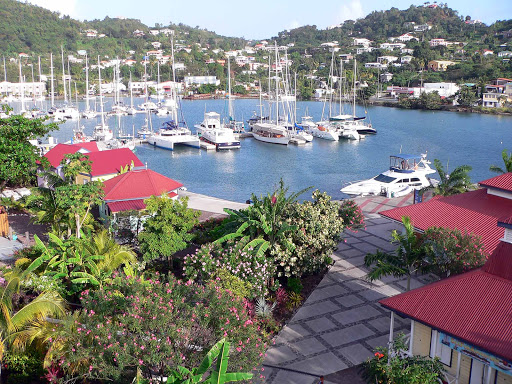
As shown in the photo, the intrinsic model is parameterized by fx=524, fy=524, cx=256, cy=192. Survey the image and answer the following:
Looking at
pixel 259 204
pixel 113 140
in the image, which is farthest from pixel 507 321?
pixel 113 140

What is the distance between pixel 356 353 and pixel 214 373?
6.47 meters

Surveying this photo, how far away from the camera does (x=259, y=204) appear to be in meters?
19.5

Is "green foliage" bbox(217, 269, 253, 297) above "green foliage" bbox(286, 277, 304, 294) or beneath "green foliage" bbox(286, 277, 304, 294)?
above

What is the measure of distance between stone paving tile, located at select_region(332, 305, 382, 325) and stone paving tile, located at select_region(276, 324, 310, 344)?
1.30m

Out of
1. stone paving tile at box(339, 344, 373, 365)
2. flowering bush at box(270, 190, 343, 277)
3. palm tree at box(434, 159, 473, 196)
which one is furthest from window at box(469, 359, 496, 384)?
palm tree at box(434, 159, 473, 196)

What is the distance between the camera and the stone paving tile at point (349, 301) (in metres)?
17.8

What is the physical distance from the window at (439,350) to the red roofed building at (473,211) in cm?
614

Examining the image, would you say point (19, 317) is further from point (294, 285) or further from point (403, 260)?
point (403, 260)

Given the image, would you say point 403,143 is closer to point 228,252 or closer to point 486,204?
point 486,204

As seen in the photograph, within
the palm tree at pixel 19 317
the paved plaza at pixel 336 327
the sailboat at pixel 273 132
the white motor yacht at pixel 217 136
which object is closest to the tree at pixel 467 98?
the sailboat at pixel 273 132

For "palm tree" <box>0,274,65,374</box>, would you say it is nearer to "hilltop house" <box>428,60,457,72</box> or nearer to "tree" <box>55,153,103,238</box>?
"tree" <box>55,153,103,238</box>

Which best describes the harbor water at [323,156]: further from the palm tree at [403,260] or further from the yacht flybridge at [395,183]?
the palm tree at [403,260]

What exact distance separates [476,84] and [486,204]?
3926 inches

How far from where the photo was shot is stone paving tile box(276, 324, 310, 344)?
618 inches
